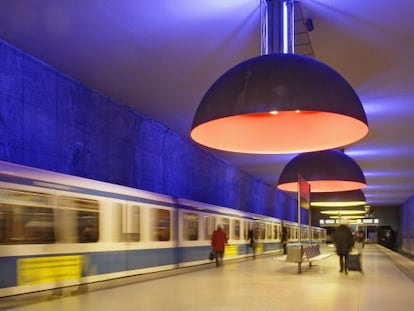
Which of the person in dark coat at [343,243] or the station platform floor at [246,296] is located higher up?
the person in dark coat at [343,243]

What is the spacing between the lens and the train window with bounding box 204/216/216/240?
22266 millimetres

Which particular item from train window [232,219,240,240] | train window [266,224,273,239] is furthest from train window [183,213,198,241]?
train window [266,224,273,239]

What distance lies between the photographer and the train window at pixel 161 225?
17000mm

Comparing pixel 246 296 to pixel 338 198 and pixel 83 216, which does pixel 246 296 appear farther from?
pixel 338 198

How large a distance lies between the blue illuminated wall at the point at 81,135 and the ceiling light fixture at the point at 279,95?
16.8 ft

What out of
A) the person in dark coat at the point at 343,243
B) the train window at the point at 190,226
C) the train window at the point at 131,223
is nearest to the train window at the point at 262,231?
the train window at the point at 190,226

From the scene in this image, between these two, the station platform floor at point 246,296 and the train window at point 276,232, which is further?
the train window at point 276,232

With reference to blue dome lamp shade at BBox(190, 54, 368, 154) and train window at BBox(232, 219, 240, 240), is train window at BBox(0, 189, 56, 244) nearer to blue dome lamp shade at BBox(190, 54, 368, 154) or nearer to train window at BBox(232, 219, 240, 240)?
blue dome lamp shade at BBox(190, 54, 368, 154)

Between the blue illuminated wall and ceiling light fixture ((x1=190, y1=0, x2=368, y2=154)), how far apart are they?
16.8ft

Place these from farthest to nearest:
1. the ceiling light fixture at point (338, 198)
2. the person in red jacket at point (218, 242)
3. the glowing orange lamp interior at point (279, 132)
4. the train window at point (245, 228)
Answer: the train window at point (245, 228) < the ceiling light fixture at point (338, 198) < the person in red jacket at point (218, 242) < the glowing orange lamp interior at point (279, 132)

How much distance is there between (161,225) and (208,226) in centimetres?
532

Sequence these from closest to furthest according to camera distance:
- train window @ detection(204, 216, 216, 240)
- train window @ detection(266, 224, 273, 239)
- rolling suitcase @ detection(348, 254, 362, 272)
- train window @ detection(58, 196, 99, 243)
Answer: train window @ detection(58, 196, 99, 243)
rolling suitcase @ detection(348, 254, 362, 272)
train window @ detection(204, 216, 216, 240)
train window @ detection(266, 224, 273, 239)

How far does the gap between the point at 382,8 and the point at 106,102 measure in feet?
29.3

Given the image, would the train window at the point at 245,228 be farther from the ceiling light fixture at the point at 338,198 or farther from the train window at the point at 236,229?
the ceiling light fixture at the point at 338,198
